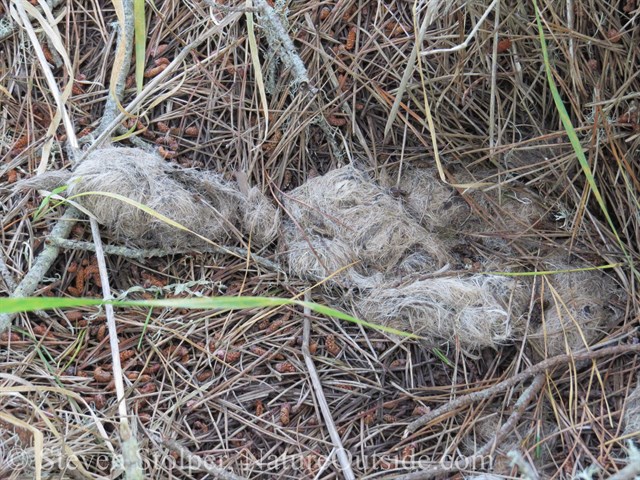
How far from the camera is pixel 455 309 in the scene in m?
1.88

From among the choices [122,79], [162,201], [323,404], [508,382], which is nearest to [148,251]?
[162,201]

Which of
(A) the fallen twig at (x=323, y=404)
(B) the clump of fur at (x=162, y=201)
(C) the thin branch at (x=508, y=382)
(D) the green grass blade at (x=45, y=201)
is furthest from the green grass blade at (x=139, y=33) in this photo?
(C) the thin branch at (x=508, y=382)

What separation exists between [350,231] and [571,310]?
28.9 inches

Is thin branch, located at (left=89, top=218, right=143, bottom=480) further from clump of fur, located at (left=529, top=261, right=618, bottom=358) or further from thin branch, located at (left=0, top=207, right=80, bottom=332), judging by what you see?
clump of fur, located at (left=529, top=261, right=618, bottom=358)

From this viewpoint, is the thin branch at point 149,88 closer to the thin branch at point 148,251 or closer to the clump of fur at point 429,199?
the thin branch at point 148,251

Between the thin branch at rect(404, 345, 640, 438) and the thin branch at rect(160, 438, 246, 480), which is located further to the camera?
the thin branch at rect(404, 345, 640, 438)

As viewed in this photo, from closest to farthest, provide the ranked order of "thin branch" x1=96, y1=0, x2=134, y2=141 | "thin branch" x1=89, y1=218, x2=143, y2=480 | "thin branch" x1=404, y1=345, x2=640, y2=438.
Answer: "thin branch" x1=89, y1=218, x2=143, y2=480
"thin branch" x1=404, y1=345, x2=640, y2=438
"thin branch" x1=96, y1=0, x2=134, y2=141

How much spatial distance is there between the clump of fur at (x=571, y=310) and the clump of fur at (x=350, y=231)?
14.2 inches

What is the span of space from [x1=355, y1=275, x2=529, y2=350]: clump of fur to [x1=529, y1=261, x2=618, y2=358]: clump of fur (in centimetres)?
7

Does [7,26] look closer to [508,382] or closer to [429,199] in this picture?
[429,199]

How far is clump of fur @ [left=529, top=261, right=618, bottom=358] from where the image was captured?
6.09 feet

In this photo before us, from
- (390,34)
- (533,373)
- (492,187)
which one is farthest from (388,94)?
(533,373)

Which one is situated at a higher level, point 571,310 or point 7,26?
point 7,26

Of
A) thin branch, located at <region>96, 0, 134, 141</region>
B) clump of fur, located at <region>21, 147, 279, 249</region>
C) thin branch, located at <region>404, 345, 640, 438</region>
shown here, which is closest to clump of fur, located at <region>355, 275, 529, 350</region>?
thin branch, located at <region>404, 345, 640, 438</region>
